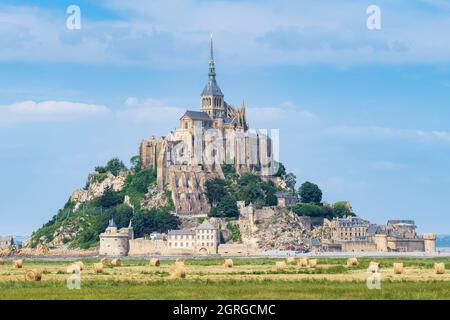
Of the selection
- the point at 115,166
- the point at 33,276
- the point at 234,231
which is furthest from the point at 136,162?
the point at 33,276

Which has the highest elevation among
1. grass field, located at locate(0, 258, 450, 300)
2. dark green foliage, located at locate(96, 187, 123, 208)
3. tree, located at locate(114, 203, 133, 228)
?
dark green foliage, located at locate(96, 187, 123, 208)

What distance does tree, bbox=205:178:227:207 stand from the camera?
163 metres

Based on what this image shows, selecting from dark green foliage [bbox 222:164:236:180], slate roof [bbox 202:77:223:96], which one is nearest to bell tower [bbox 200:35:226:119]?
slate roof [bbox 202:77:223:96]

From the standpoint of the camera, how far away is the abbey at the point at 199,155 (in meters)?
162

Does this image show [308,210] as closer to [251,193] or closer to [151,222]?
[251,193]

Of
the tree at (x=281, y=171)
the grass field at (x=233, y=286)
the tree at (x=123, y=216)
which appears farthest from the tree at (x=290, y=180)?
the grass field at (x=233, y=286)

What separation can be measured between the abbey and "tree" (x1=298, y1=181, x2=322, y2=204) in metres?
5.65

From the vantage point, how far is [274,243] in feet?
504

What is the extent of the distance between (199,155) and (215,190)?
7.20 metres

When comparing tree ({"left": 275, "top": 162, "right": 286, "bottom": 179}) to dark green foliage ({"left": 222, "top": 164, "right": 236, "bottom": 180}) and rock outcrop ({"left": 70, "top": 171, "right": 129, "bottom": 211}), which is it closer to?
dark green foliage ({"left": 222, "top": 164, "right": 236, "bottom": 180})
